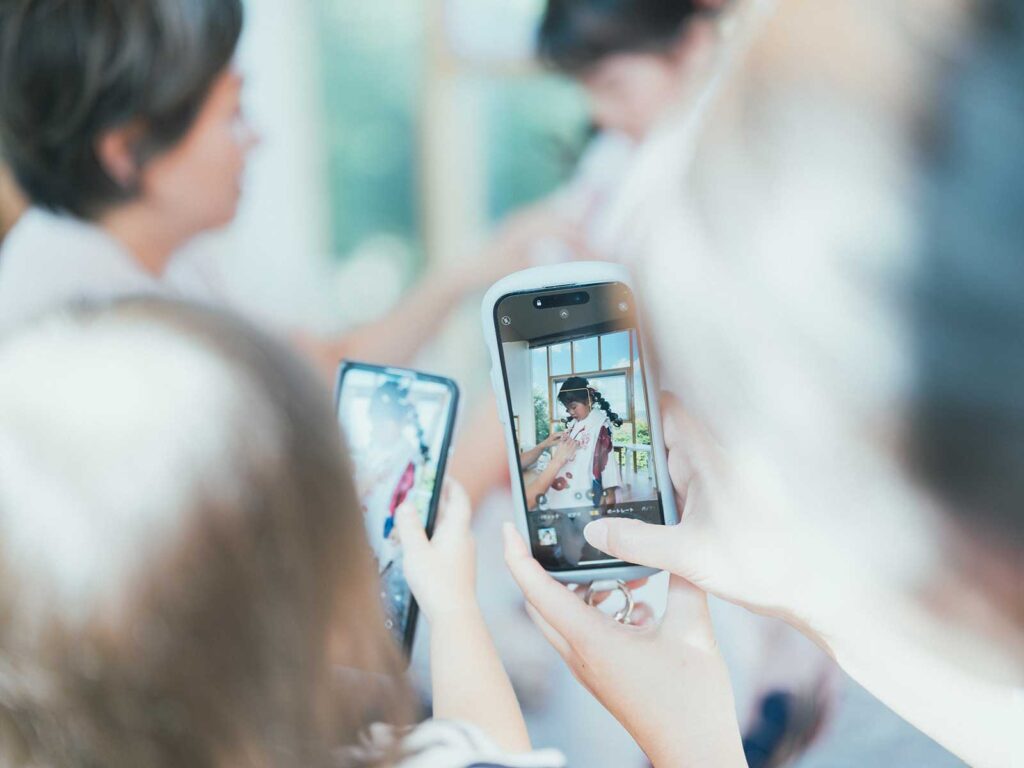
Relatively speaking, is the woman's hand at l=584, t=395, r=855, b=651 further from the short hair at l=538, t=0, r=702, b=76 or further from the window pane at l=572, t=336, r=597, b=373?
the short hair at l=538, t=0, r=702, b=76

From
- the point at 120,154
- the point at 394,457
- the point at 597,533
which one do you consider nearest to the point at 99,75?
the point at 120,154

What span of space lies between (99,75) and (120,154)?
5 centimetres

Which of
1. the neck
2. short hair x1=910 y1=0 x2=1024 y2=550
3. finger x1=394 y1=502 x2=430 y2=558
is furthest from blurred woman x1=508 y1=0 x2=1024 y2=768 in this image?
the neck

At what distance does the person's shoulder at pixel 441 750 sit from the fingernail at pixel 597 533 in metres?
0.11

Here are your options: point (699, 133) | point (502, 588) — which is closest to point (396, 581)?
point (502, 588)

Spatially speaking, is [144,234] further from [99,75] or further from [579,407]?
[579,407]

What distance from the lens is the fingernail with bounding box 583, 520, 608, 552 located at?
1.46 feet

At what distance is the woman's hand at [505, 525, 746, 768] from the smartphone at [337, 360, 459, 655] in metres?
0.11

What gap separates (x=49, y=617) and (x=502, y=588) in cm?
30

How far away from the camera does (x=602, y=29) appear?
20.0 inches

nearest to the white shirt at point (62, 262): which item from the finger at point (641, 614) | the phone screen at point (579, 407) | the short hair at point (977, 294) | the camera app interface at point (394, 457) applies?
the camera app interface at point (394, 457)

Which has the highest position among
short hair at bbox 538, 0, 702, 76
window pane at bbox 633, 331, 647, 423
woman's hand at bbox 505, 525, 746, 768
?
short hair at bbox 538, 0, 702, 76

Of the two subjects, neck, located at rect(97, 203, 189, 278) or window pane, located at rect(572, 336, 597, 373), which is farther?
neck, located at rect(97, 203, 189, 278)

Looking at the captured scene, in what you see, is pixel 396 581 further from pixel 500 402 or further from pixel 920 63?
pixel 920 63
